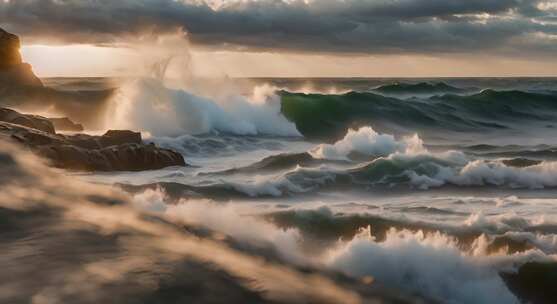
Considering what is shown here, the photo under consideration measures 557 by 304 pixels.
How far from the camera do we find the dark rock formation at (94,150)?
41.3 ft

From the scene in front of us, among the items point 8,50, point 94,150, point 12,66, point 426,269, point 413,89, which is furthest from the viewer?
point 413,89

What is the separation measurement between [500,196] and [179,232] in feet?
27.1

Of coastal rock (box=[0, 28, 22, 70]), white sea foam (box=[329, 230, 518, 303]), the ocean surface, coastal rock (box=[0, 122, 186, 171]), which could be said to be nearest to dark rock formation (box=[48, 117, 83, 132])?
the ocean surface

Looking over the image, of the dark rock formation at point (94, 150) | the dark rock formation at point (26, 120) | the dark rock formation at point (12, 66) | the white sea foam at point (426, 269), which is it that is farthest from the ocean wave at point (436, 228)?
the dark rock formation at point (12, 66)

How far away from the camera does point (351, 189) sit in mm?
13828

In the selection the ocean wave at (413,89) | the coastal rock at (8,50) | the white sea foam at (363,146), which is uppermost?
the coastal rock at (8,50)

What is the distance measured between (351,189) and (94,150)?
18.8ft

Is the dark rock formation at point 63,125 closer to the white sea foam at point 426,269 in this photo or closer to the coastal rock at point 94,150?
the coastal rock at point 94,150

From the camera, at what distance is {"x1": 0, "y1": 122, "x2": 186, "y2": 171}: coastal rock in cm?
1259

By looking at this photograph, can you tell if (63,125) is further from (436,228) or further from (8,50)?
(436,228)

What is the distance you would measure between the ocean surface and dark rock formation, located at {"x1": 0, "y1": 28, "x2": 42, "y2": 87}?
505 cm

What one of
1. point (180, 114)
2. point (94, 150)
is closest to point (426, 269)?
point (94, 150)

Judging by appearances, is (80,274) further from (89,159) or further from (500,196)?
(500,196)

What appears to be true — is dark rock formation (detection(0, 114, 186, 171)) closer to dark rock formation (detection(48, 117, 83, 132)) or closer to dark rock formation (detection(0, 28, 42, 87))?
dark rock formation (detection(48, 117, 83, 132))
